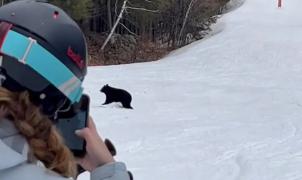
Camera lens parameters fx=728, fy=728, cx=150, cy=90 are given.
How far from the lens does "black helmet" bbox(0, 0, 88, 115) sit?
1401 millimetres

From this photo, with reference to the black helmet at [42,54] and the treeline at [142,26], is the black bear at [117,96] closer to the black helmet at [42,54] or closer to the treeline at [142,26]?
the black helmet at [42,54]

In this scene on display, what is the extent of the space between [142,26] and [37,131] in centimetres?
2549

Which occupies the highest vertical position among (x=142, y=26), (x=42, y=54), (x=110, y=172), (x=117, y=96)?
(x=42, y=54)

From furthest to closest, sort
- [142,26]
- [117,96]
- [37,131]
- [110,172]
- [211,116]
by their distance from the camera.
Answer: [142,26], [117,96], [211,116], [110,172], [37,131]

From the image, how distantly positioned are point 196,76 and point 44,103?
43.5 ft

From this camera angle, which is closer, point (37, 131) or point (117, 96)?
point (37, 131)

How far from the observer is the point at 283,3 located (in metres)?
29.4

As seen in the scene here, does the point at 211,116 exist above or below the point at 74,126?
below

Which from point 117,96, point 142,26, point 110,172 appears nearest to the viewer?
point 110,172

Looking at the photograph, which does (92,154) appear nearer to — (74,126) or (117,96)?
(74,126)

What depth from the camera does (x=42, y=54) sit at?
4.65 ft

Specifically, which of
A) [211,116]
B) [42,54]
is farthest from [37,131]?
[211,116]

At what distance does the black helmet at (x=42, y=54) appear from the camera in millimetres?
1401

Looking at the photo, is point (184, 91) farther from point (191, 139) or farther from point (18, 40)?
point (18, 40)
